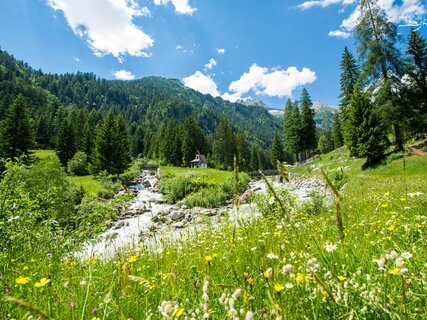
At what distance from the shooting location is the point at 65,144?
5753 cm

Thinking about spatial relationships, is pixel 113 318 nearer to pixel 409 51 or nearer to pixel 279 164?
pixel 279 164

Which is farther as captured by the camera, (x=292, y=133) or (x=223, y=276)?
(x=292, y=133)

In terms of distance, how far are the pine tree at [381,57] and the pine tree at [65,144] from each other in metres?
60.2

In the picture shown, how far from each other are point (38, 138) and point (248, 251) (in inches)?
3937

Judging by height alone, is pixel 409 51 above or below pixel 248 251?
above

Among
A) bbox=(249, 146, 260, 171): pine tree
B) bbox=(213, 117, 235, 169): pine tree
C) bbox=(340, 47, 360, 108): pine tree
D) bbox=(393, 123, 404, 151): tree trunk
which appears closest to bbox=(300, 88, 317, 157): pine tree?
bbox=(340, 47, 360, 108): pine tree

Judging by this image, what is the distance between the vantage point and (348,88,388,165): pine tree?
2211cm

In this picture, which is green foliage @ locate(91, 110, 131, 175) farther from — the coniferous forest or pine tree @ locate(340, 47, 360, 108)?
pine tree @ locate(340, 47, 360, 108)

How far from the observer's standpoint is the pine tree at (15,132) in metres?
46.0

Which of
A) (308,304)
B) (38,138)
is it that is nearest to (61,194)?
(308,304)

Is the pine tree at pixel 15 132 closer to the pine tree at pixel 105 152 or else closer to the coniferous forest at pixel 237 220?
the coniferous forest at pixel 237 220

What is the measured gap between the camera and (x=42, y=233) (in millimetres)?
4059

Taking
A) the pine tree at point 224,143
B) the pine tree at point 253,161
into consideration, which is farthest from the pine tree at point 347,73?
the pine tree at point 253,161

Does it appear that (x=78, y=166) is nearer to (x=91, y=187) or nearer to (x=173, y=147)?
(x=91, y=187)
